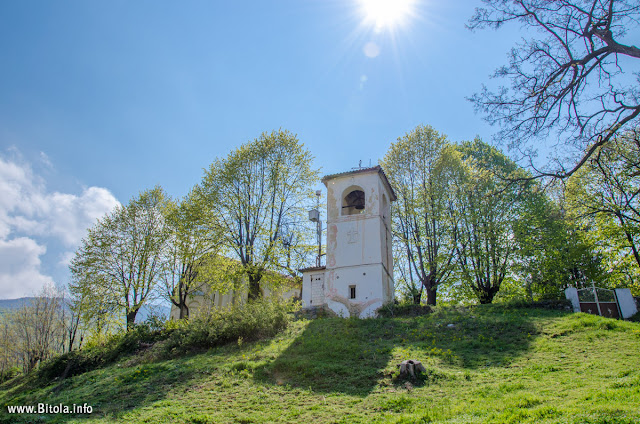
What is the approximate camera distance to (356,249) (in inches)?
837

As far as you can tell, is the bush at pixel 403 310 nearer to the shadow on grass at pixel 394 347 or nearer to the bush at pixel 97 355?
the shadow on grass at pixel 394 347

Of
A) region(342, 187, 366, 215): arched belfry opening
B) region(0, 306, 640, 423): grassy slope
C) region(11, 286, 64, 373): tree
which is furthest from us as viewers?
region(11, 286, 64, 373): tree

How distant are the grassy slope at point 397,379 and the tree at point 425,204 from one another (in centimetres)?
709

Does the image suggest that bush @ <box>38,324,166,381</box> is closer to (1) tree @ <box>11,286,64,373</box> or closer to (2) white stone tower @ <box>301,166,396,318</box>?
(2) white stone tower @ <box>301,166,396,318</box>

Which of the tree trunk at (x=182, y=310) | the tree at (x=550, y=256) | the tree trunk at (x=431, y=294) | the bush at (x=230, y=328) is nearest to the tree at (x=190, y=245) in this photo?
the tree trunk at (x=182, y=310)

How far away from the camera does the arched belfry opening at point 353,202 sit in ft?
76.2

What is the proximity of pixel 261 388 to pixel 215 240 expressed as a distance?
12.3m

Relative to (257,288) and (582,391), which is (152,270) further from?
(582,391)

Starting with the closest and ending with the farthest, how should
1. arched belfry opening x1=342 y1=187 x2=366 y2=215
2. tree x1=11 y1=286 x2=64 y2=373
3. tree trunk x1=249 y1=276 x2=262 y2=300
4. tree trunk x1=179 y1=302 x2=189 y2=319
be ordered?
tree trunk x1=249 y1=276 x2=262 y2=300, tree trunk x1=179 y1=302 x2=189 y2=319, arched belfry opening x1=342 y1=187 x2=366 y2=215, tree x1=11 y1=286 x2=64 y2=373

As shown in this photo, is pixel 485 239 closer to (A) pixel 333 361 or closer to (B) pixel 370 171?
(B) pixel 370 171

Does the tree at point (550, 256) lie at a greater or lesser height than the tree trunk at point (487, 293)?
greater

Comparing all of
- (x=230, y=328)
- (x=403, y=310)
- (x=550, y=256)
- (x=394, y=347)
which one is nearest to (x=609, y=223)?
(x=550, y=256)

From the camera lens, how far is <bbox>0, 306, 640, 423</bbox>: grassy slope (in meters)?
6.85

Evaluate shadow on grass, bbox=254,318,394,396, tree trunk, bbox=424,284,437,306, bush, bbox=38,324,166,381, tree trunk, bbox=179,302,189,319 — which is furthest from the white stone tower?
bush, bbox=38,324,166,381
